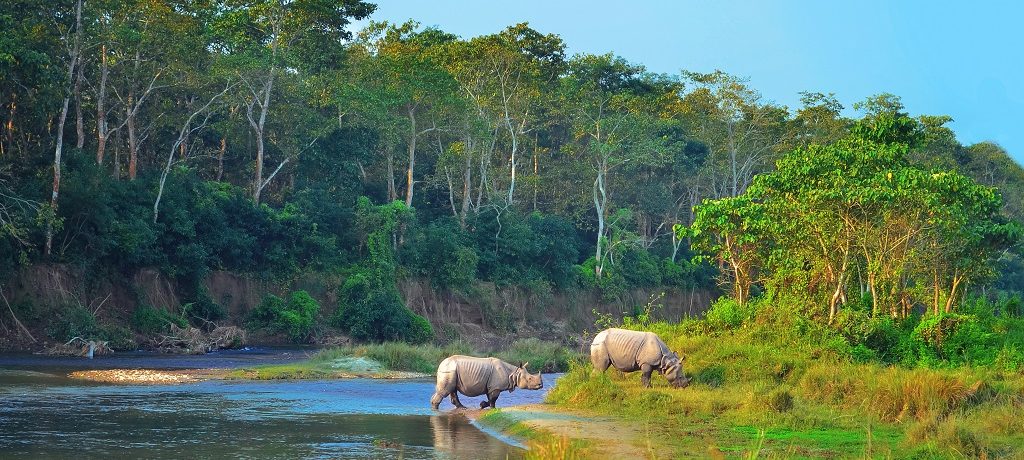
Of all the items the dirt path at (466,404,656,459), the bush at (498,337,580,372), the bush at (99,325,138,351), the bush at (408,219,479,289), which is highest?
the bush at (408,219,479,289)

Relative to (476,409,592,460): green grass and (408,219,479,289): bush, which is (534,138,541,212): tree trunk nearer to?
(408,219,479,289): bush

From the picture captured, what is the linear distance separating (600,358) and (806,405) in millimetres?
5266

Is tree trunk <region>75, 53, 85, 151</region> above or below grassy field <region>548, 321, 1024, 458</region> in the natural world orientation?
above

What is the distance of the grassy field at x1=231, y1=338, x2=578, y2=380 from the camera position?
31.9m

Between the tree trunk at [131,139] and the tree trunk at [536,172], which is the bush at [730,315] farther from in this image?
the tree trunk at [536,172]

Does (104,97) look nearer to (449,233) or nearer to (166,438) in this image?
(449,233)

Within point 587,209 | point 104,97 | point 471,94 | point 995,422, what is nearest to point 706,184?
point 587,209

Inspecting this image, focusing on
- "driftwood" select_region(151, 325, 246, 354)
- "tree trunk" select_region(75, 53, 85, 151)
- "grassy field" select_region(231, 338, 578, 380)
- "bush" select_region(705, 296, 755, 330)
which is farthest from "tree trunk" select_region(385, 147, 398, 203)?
"bush" select_region(705, 296, 755, 330)

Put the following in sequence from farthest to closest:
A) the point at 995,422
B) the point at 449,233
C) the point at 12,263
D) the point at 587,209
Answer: the point at 587,209
the point at 449,233
the point at 12,263
the point at 995,422

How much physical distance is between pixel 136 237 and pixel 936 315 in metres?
28.2

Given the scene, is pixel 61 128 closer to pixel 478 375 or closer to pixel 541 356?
pixel 541 356

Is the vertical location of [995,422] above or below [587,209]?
below

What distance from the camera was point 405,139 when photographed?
61.4m

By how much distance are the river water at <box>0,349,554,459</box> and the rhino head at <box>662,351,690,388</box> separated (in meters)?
4.08
